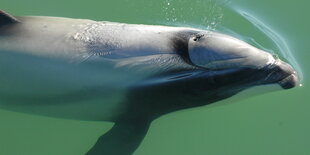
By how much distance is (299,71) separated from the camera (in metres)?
7.80

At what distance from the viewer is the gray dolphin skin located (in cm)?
662

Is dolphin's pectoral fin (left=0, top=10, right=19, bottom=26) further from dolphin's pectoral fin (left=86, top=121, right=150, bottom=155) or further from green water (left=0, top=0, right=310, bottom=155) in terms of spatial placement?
dolphin's pectoral fin (left=86, top=121, right=150, bottom=155)

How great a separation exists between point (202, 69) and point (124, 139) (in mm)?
1396

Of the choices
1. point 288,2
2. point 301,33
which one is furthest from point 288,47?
point 288,2

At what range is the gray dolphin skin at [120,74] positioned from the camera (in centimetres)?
662

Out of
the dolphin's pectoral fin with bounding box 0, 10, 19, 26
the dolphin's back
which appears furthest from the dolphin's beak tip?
the dolphin's pectoral fin with bounding box 0, 10, 19, 26

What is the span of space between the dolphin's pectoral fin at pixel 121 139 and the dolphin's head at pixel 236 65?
3.81ft

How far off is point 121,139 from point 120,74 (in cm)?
86

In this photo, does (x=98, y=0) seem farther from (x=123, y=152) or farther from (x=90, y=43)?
(x=123, y=152)

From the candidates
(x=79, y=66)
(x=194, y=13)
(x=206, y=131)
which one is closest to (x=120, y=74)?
(x=79, y=66)

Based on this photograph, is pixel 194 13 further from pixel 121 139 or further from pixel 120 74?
pixel 121 139

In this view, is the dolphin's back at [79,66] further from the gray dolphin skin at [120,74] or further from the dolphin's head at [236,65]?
the dolphin's head at [236,65]

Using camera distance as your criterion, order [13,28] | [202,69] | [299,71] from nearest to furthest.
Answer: [202,69]
[13,28]
[299,71]

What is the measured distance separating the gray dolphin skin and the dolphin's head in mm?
12
